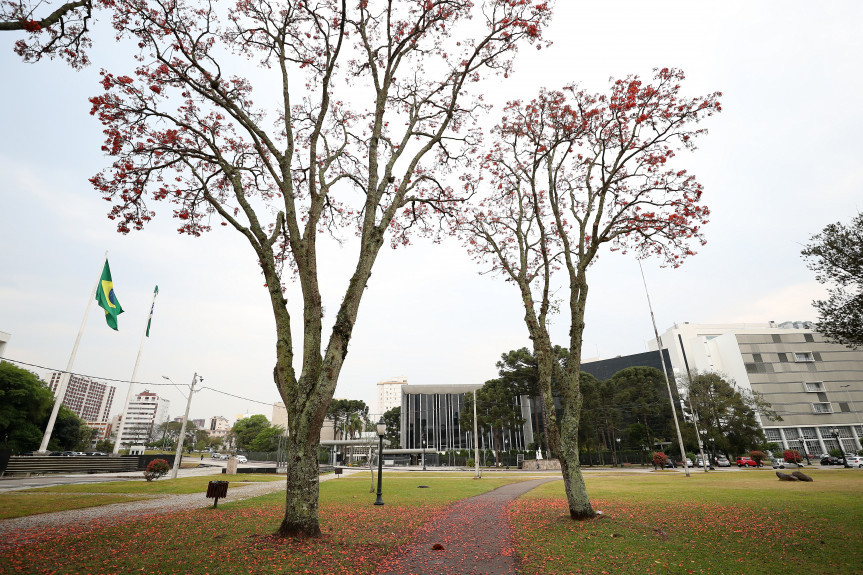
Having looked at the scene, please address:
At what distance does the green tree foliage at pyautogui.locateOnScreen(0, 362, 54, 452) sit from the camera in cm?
3512

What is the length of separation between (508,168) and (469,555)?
37.9ft

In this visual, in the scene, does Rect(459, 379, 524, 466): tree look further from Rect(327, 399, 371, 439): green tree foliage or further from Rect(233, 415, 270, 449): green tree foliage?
Rect(233, 415, 270, 449): green tree foliage

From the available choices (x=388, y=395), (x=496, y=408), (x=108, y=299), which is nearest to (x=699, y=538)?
(x=108, y=299)

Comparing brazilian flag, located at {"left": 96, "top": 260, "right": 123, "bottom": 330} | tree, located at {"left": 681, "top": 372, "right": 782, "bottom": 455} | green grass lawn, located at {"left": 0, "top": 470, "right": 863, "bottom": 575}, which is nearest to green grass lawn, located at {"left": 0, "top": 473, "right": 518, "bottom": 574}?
green grass lawn, located at {"left": 0, "top": 470, "right": 863, "bottom": 575}

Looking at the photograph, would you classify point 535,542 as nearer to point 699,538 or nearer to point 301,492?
point 699,538

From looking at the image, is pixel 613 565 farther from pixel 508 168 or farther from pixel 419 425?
pixel 419 425

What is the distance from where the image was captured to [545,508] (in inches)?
526

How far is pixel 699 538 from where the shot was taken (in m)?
8.37

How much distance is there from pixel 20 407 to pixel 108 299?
19177mm

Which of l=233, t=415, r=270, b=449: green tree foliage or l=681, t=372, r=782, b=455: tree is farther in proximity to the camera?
l=233, t=415, r=270, b=449: green tree foliage

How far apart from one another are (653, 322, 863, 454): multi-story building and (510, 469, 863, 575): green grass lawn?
2534 inches

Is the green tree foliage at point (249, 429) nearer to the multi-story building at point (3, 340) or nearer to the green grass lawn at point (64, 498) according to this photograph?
the multi-story building at point (3, 340)

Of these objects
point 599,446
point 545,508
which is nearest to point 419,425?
point 599,446

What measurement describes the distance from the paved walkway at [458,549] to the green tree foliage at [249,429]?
104404mm
